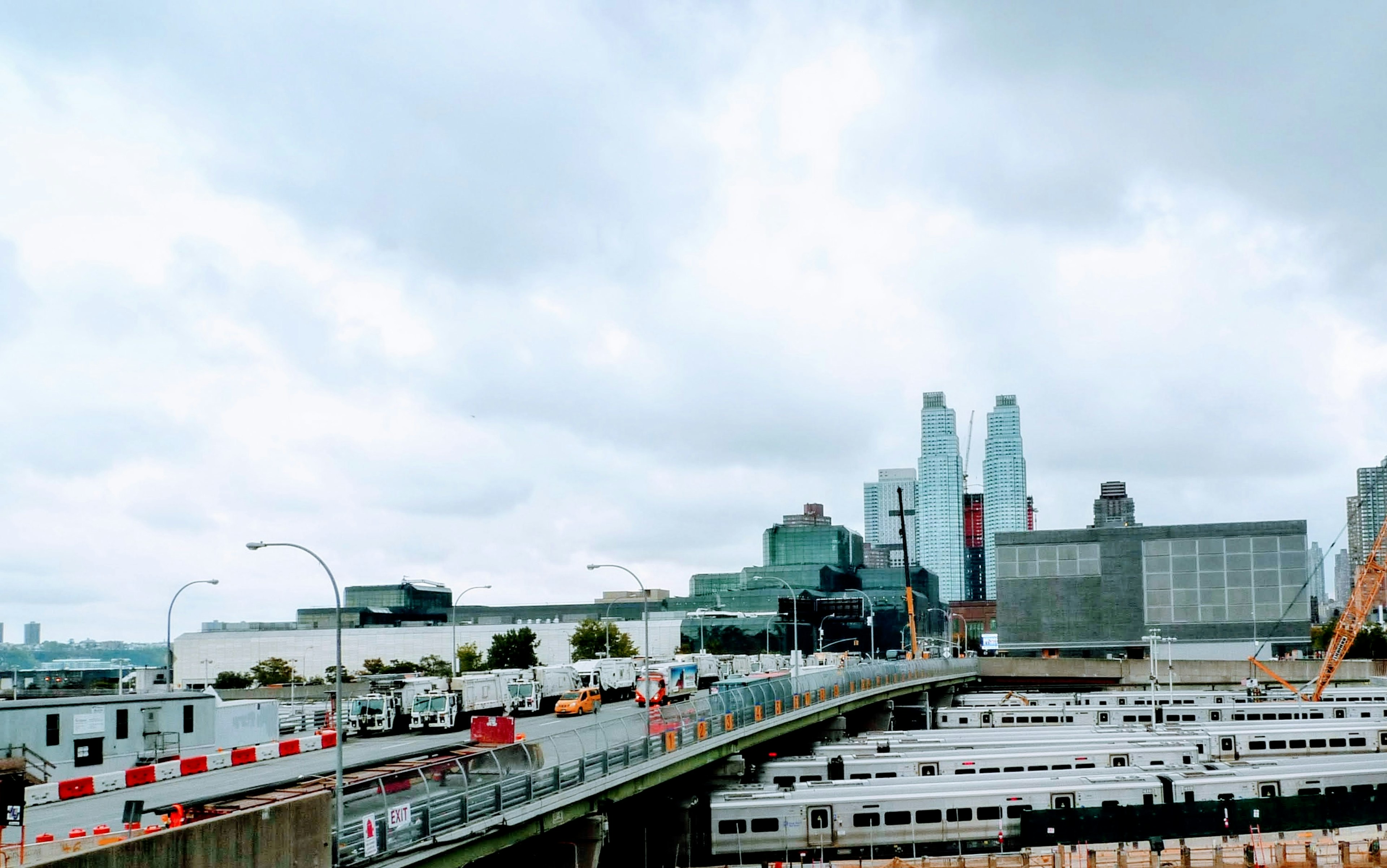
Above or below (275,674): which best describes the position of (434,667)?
below

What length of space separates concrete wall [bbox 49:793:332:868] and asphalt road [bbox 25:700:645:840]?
7.91 m

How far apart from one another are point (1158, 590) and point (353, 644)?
A: 116935 mm

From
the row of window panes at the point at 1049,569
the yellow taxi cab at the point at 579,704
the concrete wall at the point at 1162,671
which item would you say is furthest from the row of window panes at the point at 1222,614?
the yellow taxi cab at the point at 579,704

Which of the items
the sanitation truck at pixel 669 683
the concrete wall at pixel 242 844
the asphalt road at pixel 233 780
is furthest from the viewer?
the sanitation truck at pixel 669 683

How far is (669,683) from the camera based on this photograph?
86.4 meters

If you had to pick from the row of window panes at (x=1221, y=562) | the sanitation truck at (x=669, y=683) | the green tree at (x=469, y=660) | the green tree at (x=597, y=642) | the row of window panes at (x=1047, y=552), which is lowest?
the green tree at (x=469, y=660)

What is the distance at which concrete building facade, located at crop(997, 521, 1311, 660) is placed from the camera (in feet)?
420

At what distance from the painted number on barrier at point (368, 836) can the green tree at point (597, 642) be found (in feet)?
364

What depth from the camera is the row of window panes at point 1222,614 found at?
419ft

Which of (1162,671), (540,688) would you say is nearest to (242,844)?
(540,688)

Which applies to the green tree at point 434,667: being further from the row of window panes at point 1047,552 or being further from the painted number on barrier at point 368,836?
the painted number on barrier at point 368,836

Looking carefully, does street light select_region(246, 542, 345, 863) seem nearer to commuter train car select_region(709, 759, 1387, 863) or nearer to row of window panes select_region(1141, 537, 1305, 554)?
commuter train car select_region(709, 759, 1387, 863)

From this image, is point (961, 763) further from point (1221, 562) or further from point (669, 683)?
point (1221, 562)

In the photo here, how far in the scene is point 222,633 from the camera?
19112cm
